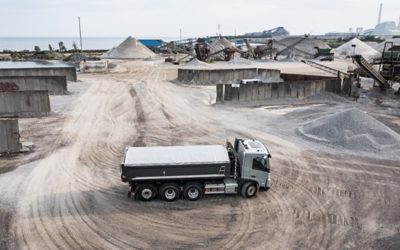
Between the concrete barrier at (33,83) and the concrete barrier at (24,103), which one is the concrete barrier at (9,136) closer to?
the concrete barrier at (24,103)

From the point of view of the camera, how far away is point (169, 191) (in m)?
14.2

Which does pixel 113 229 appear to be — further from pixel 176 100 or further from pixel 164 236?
pixel 176 100

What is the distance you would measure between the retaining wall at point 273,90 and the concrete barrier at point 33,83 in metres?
16.9

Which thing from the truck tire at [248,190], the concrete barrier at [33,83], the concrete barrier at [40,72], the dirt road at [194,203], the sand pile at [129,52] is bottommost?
the dirt road at [194,203]

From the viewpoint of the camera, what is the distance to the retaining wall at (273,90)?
1305 inches

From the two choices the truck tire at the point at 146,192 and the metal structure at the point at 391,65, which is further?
the metal structure at the point at 391,65

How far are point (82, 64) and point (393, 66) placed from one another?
45.3 metres

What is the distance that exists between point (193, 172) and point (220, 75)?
3257 centimetres

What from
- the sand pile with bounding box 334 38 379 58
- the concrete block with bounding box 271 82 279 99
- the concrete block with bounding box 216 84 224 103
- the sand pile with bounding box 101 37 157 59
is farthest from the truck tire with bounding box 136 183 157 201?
the sand pile with bounding box 334 38 379 58

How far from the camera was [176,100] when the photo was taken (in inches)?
1352

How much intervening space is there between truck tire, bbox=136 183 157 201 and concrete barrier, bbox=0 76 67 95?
25.9 metres

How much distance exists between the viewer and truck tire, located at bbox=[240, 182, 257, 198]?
576 inches

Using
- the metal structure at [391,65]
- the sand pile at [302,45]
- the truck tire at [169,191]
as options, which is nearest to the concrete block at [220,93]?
the truck tire at [169,191]

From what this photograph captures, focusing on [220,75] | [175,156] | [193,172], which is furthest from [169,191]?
[220,75]
